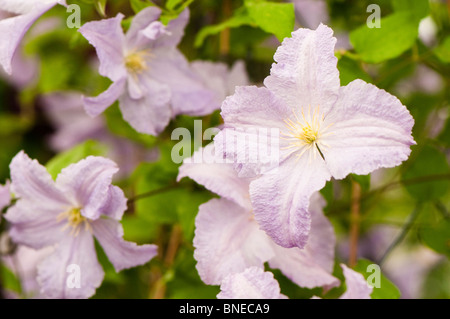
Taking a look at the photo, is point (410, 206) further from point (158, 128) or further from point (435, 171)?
point (158, 128)

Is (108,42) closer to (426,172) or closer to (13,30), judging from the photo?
(13,30)

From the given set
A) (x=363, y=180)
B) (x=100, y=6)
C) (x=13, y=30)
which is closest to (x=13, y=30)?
(x=13, y=30)

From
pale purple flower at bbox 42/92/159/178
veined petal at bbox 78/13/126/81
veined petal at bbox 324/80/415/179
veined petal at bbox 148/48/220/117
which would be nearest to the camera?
veined petal at bbox 324/80/415/179

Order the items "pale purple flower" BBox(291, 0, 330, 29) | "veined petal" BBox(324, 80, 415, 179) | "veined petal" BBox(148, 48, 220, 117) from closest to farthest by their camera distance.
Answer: "veined petal" BBox(324, 80, 415, 179), "veined petal" BBox(148, 48, 220, 117), "pale purple flower" BBox(291, 0, 330, 29)

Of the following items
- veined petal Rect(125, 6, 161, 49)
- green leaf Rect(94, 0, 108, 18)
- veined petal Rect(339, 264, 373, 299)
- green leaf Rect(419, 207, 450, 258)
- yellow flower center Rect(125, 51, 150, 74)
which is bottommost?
veined petal Rect(339, 264, 373, 299)

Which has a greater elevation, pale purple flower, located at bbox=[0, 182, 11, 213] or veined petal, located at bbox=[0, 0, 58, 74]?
veined petal, located at bbox=[0, 0, 58, 74]

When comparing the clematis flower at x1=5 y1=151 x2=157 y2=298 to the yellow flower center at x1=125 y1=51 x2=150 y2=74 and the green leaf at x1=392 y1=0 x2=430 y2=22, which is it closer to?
the yellow flower center at x1=125 y1=51 x2=150 y2=74

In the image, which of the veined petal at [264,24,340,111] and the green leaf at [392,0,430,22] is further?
the green leaf at [392,0,430,22]

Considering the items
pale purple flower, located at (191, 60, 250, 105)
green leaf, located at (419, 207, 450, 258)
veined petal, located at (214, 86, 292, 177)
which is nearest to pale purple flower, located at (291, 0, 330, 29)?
pale purple flower, located at (191, 60, 250, 105)

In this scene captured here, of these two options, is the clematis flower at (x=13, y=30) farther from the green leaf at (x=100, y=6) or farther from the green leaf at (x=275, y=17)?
the green leaf at (x=275, y=17)
